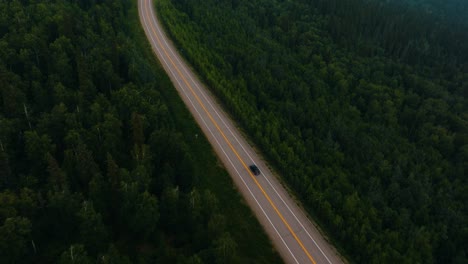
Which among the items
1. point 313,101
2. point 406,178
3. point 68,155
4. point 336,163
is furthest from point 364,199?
point 68,155

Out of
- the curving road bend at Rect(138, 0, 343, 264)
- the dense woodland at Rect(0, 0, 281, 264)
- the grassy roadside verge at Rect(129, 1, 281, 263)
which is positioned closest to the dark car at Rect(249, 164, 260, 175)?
the curving road bend at Rect(138, 0, 343, 264)

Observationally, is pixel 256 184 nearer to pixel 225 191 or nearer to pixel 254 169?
pixel 254 169

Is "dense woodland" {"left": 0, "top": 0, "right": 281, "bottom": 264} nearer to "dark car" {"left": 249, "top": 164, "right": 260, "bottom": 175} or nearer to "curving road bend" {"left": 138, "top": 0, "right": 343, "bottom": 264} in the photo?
"curving road bend" {"left": 138, "top": 0, "right": 343, "bottom": 264}

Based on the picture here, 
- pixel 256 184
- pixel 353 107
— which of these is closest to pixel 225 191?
pixel 256 184

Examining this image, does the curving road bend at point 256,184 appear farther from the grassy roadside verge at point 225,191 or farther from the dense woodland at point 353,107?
the dense woodland at point 353,107

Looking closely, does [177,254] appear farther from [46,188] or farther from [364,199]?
[364,199]
